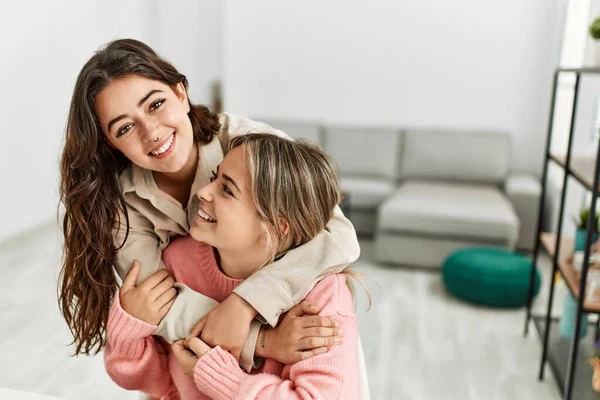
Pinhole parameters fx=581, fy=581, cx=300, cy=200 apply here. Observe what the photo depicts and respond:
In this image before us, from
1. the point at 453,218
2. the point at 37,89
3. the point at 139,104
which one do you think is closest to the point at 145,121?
the point at 139,104

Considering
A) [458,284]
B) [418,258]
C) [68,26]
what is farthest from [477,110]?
Answer: [68,26]

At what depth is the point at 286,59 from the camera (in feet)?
15.6

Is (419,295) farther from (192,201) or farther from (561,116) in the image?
(192,201)

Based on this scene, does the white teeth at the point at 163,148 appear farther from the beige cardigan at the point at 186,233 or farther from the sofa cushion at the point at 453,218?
the sofa cushion at the point at 453,218

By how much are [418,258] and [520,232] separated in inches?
34.2

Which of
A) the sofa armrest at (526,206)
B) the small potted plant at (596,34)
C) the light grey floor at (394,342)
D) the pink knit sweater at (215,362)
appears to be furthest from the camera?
the sofa armrest at (526,206)

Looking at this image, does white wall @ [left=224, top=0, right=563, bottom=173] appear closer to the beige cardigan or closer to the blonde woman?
the beige cardigan

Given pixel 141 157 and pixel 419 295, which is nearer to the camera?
pixel 141 157

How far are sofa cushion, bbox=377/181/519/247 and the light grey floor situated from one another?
293 millimetres

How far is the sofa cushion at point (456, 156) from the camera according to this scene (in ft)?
13.8

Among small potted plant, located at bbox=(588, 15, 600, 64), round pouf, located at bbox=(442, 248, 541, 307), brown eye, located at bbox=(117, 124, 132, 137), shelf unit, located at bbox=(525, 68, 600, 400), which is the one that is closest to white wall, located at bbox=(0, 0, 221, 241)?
brown eye, located at bbox=(117, 124, 132, 137)

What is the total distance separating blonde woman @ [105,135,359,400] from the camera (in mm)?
988

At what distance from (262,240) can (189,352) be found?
0.25 metres

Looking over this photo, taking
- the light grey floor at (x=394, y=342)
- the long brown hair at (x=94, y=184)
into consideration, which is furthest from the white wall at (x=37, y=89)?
the long brown hair at (x=94, y=184)
